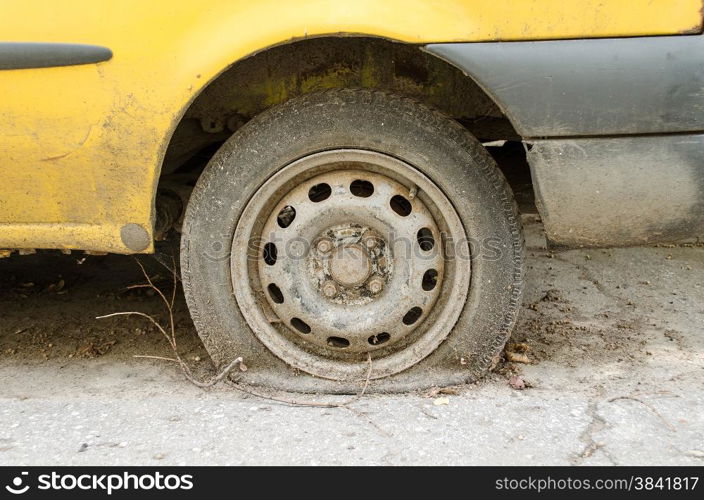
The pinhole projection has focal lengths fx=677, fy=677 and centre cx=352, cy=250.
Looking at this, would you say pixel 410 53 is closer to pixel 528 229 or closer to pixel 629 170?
pixel 629 170

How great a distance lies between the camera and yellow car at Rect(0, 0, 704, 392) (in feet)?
6.45

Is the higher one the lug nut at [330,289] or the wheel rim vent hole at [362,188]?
the wheel rim vent hole at [362,188]

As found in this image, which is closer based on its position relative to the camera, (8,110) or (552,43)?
(552,43)

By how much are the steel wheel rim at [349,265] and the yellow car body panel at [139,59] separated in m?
0.40

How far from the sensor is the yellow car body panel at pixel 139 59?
6.41 feet

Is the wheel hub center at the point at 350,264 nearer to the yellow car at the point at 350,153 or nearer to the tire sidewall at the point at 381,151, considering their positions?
the yellow car at the point at 350,153

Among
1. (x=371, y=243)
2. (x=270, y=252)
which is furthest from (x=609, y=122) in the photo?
(x=270, y=252)

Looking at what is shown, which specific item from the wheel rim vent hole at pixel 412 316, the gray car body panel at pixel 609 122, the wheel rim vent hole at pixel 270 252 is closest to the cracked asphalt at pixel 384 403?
the wheel rim vent hole at pixel 412 316

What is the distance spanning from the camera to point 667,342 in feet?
9.09

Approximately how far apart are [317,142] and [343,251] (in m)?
0.38
